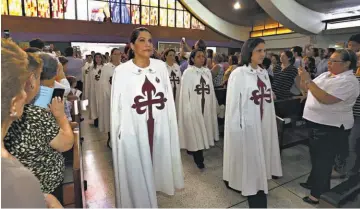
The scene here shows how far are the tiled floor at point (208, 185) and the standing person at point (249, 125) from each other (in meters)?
0.25

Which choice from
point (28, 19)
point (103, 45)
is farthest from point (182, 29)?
point (28, 19)

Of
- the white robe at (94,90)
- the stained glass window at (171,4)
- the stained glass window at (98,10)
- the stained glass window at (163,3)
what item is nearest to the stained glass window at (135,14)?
the stained glass window at (98,10)

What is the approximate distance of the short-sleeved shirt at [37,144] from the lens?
1.27 metres

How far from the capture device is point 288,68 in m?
4.01

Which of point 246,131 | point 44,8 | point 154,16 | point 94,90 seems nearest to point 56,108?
point 246,131

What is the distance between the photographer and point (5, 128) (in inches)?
36.9

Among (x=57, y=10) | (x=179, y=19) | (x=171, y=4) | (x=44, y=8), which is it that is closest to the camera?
(x=44, y=8)

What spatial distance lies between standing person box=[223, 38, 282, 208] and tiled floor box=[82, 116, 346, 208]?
0.25 m

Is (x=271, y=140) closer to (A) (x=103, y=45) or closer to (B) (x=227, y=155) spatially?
(B) (x=227, y=155)

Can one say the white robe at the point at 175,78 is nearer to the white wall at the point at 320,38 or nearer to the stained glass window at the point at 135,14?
the white wall at the point at 320,38

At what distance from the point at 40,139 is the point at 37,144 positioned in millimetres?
31

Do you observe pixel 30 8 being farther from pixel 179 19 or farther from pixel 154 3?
pixel 179 19

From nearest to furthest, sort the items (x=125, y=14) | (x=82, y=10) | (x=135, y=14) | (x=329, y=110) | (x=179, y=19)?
1. (x=329, y=110)
2. (x=82, y=10)
3. (x=125, y=14)
4. (x=135, y=14)
5. (x=179, y=19)

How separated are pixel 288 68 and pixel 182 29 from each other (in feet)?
50.7
